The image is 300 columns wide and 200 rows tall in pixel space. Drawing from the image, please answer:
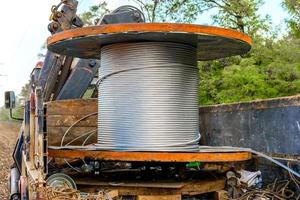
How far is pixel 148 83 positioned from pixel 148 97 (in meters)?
0.14

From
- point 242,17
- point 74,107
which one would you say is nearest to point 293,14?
point 242,17

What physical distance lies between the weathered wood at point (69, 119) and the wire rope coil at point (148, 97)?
4.74 ft

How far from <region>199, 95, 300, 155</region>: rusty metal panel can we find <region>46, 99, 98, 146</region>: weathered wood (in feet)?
4.91

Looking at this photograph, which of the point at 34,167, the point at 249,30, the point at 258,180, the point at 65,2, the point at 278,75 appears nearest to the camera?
the point at 34,167

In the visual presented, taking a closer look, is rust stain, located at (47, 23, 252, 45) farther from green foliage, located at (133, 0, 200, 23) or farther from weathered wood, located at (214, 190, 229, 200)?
green foliage, located at (133, 0, 200, 23)

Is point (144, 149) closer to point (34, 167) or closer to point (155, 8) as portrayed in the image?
point (34, 167)

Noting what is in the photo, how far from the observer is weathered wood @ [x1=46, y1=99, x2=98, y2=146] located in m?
6.46

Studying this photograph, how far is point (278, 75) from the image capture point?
1092 centimetres

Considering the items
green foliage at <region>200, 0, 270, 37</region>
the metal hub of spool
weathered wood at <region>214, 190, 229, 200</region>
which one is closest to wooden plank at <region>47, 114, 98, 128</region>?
the metal hub of spool

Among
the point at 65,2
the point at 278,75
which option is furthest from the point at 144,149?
the point at 278,75

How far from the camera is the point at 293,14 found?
13.3 m

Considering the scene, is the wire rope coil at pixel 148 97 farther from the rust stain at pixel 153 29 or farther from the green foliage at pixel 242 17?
the green foliage at pixel 242 17

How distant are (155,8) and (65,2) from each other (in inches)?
325

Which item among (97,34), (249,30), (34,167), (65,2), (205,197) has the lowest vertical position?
(205,197)
